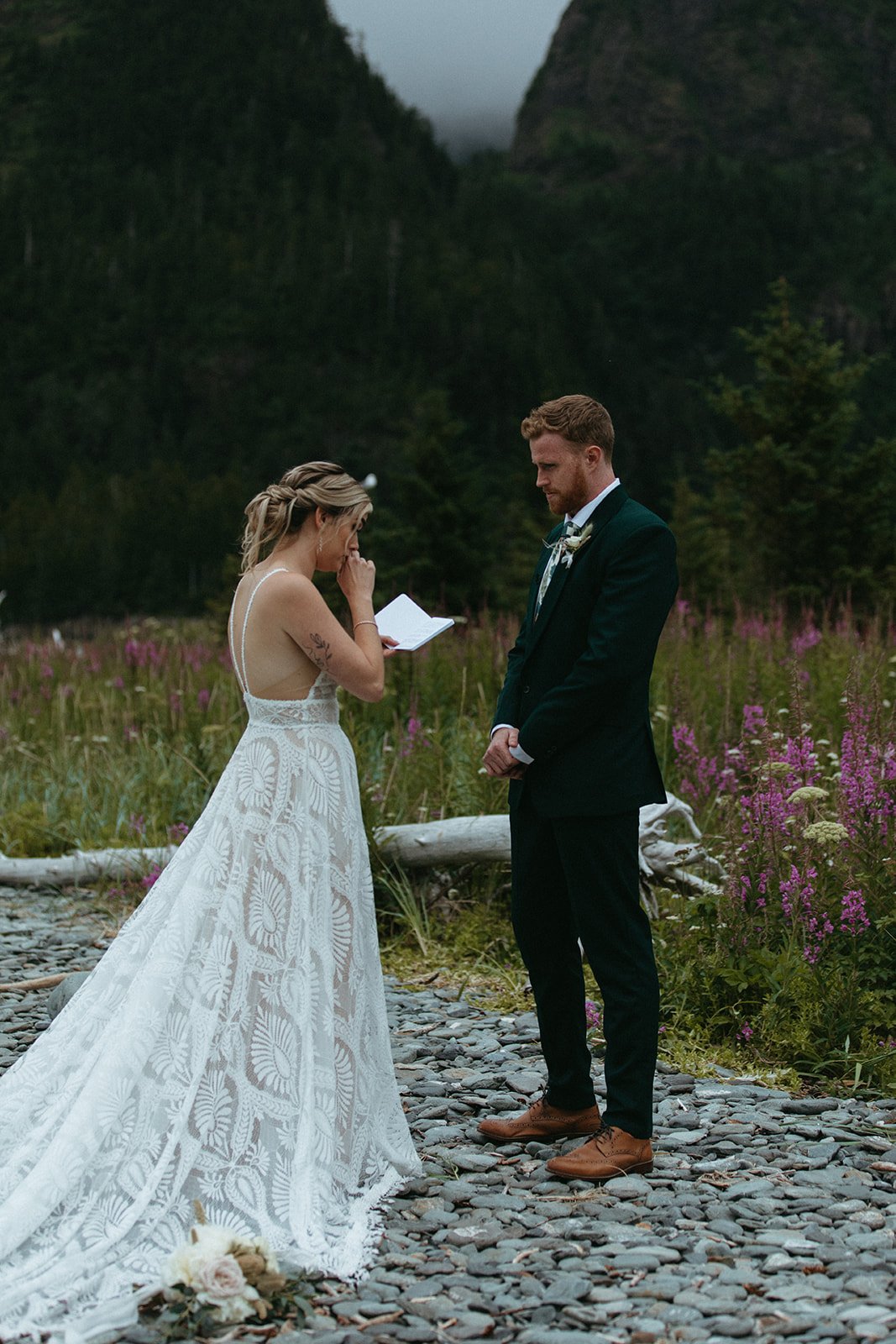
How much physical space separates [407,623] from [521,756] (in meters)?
0.60

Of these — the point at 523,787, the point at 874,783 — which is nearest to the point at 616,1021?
the point at 523,787

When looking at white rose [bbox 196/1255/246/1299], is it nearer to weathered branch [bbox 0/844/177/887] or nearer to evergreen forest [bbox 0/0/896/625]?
weathered branch [bbox 0/844/177/887]

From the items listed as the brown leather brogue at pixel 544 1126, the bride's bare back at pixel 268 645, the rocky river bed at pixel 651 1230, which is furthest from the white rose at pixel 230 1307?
the bride's bare back at pixel 268 645

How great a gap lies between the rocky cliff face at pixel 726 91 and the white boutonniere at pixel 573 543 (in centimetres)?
17129

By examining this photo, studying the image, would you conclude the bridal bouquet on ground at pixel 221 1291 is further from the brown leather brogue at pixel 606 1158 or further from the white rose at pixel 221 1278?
the brown leather brogue at pixel 606 1158

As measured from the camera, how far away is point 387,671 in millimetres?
9453

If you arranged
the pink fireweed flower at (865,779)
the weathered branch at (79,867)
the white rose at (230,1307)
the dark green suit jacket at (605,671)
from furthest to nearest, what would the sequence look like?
the weathered branch at (79,867) → the pink fireweed flower at (865,779) → the dark green suit jacket at (605,671) → the white rose at (230,1307)

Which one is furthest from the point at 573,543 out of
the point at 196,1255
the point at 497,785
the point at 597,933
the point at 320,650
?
the point at 497,785

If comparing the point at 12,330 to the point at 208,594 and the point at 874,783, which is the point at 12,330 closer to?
the point at 208,594

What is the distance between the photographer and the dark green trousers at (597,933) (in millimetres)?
3799

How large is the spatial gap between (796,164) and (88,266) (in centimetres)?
10052

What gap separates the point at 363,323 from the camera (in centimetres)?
8838

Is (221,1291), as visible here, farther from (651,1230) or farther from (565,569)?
(565,569)

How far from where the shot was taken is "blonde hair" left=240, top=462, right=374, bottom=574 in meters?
3.92
